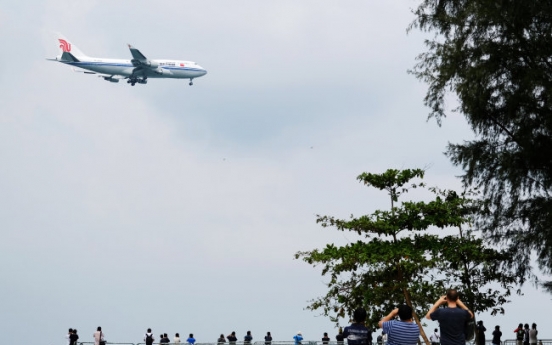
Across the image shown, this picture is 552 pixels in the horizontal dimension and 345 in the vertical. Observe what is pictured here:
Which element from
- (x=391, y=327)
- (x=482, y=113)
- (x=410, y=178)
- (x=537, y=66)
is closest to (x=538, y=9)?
(x=537, y=66)

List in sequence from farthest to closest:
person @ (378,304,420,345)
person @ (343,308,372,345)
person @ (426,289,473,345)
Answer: person @ (343,308,372,345) < person @ (426,289,473,345) < person @ (378,304,420,345)

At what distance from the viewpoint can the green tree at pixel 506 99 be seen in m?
27.9

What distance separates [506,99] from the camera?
1132 inches

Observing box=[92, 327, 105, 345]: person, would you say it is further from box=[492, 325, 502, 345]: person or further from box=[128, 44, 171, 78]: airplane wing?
box=[128, 44, 171, 78]: airplane wing

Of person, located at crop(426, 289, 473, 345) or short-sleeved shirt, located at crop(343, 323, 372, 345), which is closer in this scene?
person, located at crop(426, 289, 473, 345)

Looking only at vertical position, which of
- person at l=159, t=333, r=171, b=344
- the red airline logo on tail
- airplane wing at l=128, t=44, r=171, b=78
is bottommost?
person at l=159, t=333, r=171, b=344

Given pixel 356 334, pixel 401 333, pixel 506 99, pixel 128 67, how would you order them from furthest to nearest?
1. pixel 128 67
2. pixel 506 99
3. pixel 356 334
4. pixel 401 333

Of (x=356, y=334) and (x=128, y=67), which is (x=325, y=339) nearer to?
(x=356, y=334)

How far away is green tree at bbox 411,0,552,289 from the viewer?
1097 inches

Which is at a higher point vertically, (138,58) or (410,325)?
(138,58)

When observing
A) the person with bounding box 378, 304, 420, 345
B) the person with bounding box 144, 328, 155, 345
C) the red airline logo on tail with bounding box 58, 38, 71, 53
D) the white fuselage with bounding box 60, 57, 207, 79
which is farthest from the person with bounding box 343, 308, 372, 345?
the red airline logo on tail with bounding box 58, 38, 71, 53

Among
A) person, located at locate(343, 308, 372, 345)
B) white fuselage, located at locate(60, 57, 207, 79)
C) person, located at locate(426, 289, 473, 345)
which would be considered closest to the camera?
person, located at locate(426, 289, 473, 345)

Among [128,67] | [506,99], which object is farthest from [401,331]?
[128,67]

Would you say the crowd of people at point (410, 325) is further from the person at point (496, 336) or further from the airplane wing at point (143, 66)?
the airplane wing at point (143, 66)
